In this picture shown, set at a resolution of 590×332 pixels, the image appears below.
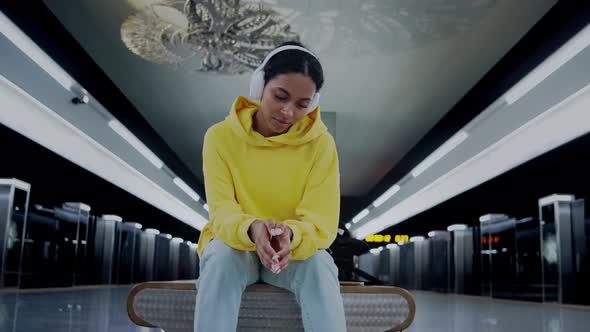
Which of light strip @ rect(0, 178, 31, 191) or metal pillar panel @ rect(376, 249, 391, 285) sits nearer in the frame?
light strip @ rect(0, 178, 31, 191)

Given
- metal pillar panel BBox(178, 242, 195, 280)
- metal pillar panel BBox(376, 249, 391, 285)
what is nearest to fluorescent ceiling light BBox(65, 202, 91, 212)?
metal pillar panel BBox(178, 242, 195, 280)

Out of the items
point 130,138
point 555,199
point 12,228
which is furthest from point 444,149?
point 12,228

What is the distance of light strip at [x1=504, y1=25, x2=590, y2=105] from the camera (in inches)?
256

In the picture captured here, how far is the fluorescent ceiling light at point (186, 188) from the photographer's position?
16.6 meters

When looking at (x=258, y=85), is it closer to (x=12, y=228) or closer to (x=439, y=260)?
(x=12, y=228)

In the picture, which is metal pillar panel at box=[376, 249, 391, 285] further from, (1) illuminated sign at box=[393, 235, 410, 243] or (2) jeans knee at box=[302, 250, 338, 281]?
(2) jeans knee at box=[302, 250, 338, 281]

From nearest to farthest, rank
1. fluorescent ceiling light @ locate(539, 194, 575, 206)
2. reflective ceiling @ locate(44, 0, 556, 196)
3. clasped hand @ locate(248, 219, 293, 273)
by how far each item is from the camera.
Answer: clasped hand @ locate(248, 219, 293, 273) < reflective ceiling @ locate(44, 0, 556, 196) < fluorescent ceiling light @ locate(539, 194, 575, 206)

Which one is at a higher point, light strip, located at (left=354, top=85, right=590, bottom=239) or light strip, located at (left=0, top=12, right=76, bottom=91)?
light strip, located at (left=0, top=12, right=76, bottom=91)

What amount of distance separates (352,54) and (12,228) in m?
8.79

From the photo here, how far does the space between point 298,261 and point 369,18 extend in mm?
5815

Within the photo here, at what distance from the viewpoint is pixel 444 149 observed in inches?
471

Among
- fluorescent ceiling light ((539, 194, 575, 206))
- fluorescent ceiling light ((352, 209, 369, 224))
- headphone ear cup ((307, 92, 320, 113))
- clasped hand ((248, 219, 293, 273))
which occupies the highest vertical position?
fluorescent ceiling light ((352, 209, 369, 224))

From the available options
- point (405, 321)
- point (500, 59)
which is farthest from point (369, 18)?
point (405, 321)

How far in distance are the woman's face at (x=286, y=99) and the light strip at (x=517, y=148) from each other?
24.1 feet
